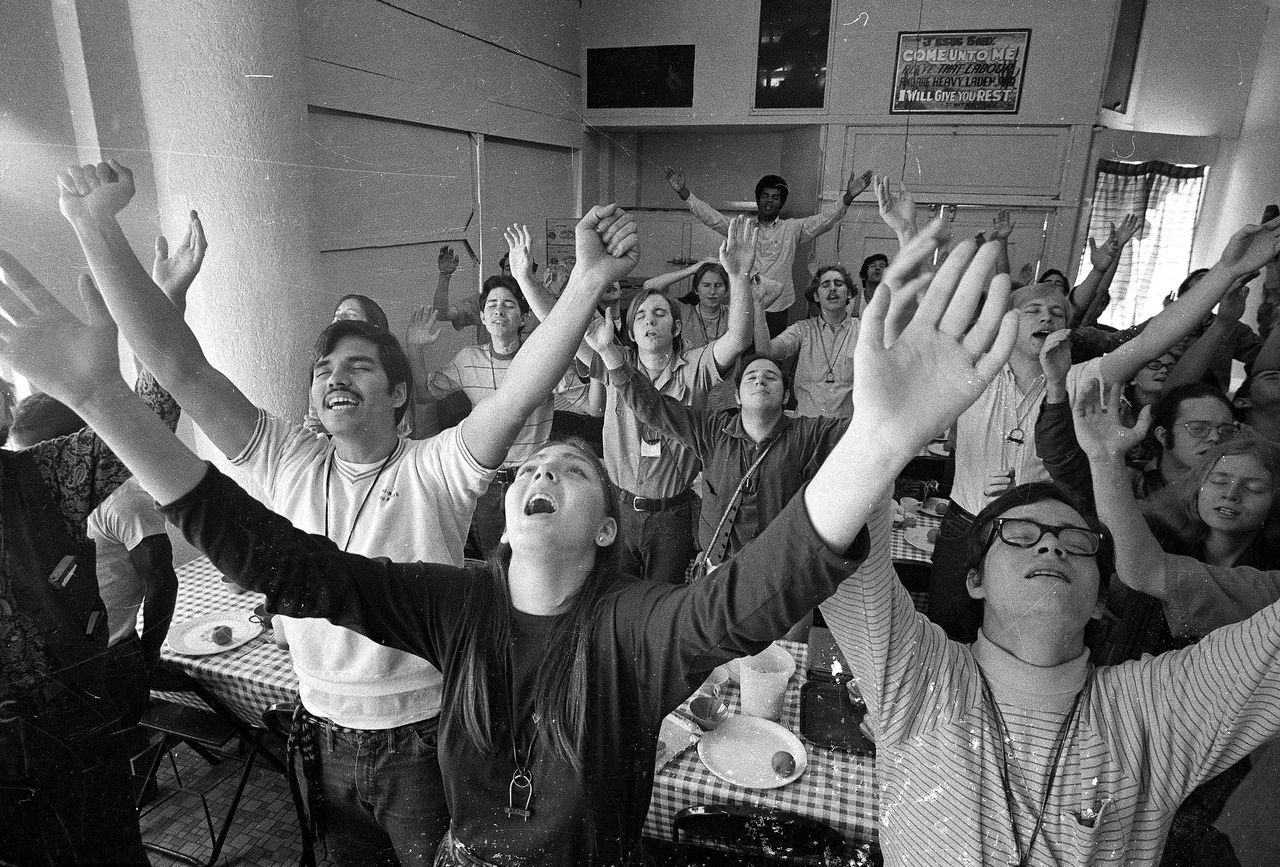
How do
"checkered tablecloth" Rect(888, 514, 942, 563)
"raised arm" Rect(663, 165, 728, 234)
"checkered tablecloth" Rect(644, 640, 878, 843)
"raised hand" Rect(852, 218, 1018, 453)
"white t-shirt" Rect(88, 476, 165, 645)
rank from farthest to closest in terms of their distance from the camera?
"checkered tablecloth" Rect(888, 514, 942, 563) < "checkered tablecloth" Rect(644, 640, 878, 843) < "raised arm" Rect(663, 165, 728, 234) < "white t-shirt" Rect(88, 476, 165, 645) < "raised hand" Rect(852, 218, 1018, 453)

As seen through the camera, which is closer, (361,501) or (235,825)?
(361,501)

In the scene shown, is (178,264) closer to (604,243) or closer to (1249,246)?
(604,243)

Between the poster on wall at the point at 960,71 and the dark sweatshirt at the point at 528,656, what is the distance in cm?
45

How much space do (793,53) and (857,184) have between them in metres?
0.13

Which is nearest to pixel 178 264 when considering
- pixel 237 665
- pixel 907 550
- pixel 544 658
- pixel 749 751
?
→ pixel 544 658

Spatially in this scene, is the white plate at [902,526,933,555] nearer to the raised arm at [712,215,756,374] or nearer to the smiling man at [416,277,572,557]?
the raised arm at [712,215,756,374]

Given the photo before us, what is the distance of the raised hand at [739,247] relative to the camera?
1.85 ft

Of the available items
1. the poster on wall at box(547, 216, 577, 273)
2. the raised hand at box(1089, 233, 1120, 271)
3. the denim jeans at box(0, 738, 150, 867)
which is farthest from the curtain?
the denim jeans at box(0, 738, 150, 867)

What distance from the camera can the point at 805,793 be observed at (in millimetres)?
785

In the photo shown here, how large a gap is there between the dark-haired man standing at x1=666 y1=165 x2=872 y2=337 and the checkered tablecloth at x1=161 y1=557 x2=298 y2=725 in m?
0.65

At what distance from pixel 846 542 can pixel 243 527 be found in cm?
39

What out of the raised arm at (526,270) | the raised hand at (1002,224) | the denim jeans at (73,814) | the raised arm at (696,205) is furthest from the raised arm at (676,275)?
the denim jeans at (73,814)

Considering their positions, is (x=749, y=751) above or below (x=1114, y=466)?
below

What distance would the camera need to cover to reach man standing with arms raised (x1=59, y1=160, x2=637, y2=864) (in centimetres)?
36
